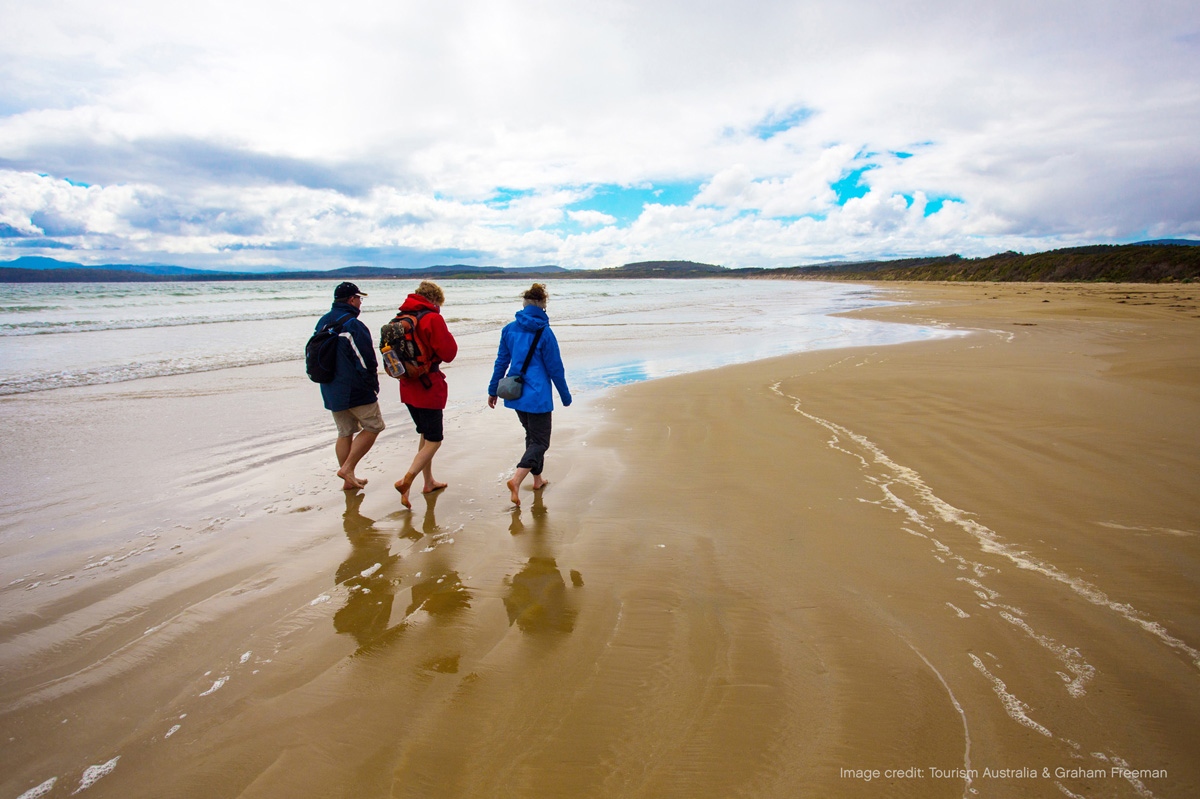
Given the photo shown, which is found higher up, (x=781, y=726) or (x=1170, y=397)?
(x=1170, y=397)

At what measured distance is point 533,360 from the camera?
213 inches

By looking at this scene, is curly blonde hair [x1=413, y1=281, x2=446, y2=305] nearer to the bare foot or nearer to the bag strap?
the bag strap

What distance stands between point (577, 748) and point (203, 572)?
10.7ft

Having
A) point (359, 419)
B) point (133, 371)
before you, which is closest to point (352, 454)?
point (359, 419)

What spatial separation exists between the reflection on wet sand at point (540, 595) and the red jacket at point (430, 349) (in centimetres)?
175

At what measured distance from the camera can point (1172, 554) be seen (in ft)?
12.7

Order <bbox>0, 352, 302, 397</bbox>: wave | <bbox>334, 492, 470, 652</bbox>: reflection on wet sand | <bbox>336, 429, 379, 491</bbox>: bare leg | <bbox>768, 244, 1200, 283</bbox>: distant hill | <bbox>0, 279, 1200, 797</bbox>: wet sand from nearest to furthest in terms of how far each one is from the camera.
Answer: <bbox>0, 279, 1200, 797</bbox>: wet sand → <bbox>334, 492, 470, 652</bbox>: reflection on wet sand → <bbox>336, 429, 379, 491</bbox>: bare leg → <bbox>0, 352, 302, 397</bbox>: wave → <bbox>768, 244, 1200, 283</bbox>: distant hill

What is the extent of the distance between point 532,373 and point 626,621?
9.07 ft

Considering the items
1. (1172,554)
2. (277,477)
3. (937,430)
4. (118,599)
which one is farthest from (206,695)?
(937,430)

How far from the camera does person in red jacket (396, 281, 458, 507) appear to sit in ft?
17.5

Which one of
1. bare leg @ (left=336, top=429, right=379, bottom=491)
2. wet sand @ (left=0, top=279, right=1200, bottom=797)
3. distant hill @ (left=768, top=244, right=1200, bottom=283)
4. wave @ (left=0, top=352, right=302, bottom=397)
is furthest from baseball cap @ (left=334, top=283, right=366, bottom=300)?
distant hill @ (left=768, top=244, right=1200, bottom=283)

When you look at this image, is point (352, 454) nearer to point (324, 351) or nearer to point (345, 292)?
point (324, 351)

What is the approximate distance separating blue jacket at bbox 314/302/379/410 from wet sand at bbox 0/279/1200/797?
98cm

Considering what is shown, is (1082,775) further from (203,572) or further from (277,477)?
(277,477)
